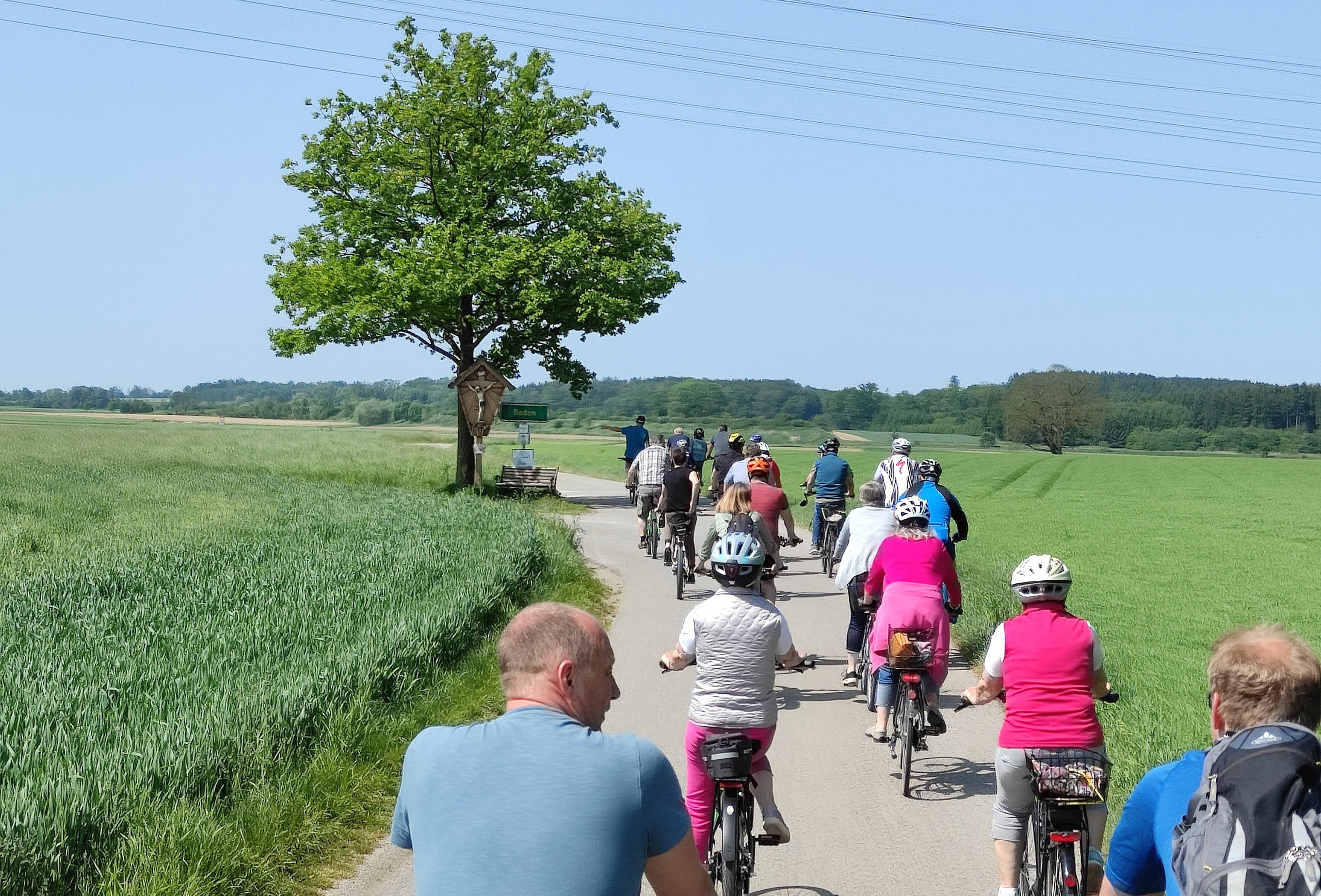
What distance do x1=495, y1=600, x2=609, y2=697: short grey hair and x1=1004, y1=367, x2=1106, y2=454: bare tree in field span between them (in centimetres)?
14008

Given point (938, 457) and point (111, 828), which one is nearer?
point (111, 828)

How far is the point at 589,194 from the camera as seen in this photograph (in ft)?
112

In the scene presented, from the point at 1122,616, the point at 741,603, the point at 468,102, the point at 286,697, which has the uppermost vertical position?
the point at 468,102

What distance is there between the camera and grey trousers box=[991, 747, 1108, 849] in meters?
5.39

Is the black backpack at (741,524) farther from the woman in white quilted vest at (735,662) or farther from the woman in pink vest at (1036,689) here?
the woman in pink vest at (1036,689)

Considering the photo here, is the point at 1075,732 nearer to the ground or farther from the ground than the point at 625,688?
farther from the ground

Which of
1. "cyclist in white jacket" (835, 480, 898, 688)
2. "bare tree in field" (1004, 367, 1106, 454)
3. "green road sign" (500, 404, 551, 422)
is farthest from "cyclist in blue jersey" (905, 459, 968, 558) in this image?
"bare tree in field" (1004, 367, 1106, 454)

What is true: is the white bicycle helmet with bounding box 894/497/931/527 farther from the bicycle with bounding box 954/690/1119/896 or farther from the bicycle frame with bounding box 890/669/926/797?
the bicycle with bounding box 954/690/1119/896

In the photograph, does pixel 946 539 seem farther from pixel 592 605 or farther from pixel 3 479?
pixel 3 479

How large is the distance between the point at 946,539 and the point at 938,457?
7183cm

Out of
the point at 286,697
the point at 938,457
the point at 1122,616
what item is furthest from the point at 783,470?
the point at 286,697

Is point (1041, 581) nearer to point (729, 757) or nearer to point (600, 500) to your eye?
point (729, 757)

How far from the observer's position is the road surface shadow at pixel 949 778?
7.88 m

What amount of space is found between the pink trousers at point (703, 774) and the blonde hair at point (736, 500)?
4598 millimetres
